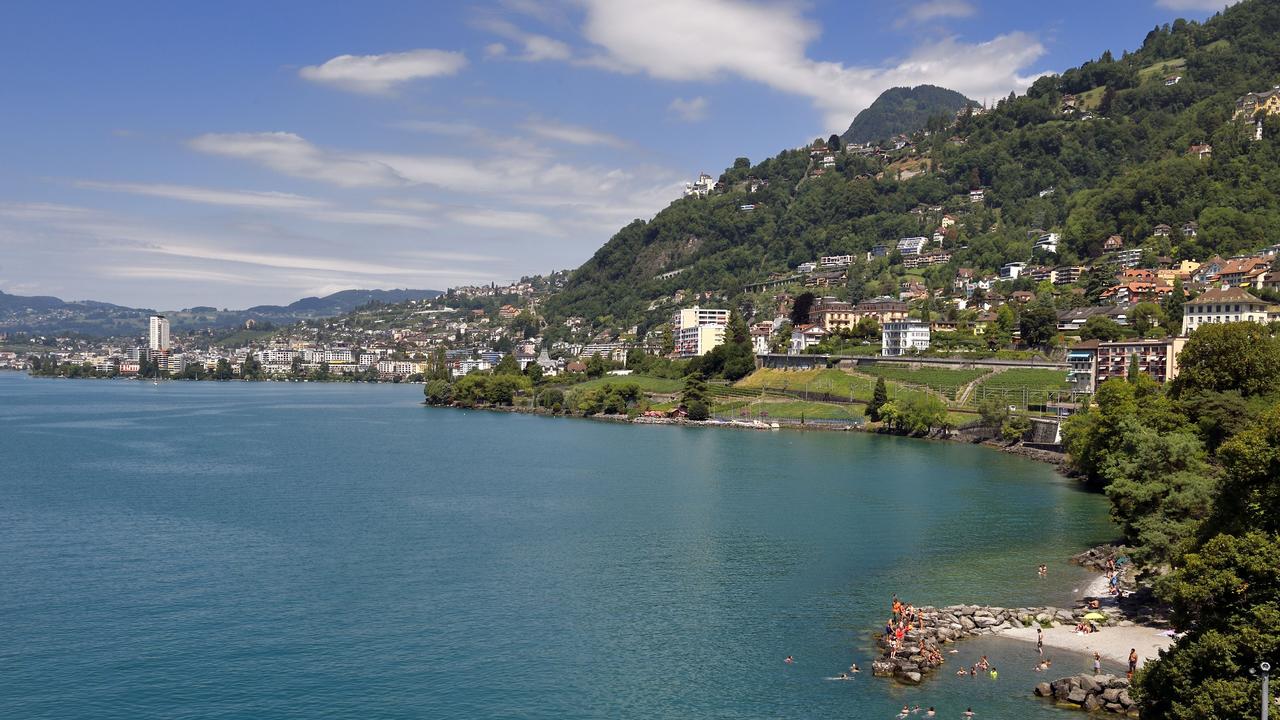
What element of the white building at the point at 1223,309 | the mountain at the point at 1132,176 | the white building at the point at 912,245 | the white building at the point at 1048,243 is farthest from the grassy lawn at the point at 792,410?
the white building at the point at 912,245

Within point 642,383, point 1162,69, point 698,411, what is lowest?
point 698,411

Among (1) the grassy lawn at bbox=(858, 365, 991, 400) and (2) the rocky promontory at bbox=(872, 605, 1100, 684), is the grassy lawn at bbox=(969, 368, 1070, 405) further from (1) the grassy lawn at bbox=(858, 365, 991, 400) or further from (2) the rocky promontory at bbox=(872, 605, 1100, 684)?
(2) the rocky promontory at bbox=(872, 605, 1100, 684)

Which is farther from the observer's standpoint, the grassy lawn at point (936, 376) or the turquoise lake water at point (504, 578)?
the grassy lawn at point (936, 376)

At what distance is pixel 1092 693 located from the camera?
2705 centimetres

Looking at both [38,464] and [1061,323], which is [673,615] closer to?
[38,464]

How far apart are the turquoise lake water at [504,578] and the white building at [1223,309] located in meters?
31.3

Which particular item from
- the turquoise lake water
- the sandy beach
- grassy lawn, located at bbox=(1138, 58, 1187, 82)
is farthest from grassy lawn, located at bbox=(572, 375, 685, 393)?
grassy lawn, located at bbox=(1138, 58, 1187, 82)

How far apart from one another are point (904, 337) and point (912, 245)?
213 ft

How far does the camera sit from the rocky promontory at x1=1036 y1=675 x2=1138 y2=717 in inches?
1047

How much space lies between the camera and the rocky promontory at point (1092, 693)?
87.2 ft

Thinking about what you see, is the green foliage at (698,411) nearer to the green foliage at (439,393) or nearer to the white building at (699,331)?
the white building at (699,331)

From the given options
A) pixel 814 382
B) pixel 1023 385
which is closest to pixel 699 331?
pixel 814 382

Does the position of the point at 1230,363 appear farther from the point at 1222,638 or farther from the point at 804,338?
the point at 804,338

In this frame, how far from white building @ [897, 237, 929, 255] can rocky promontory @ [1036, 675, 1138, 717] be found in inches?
6175
